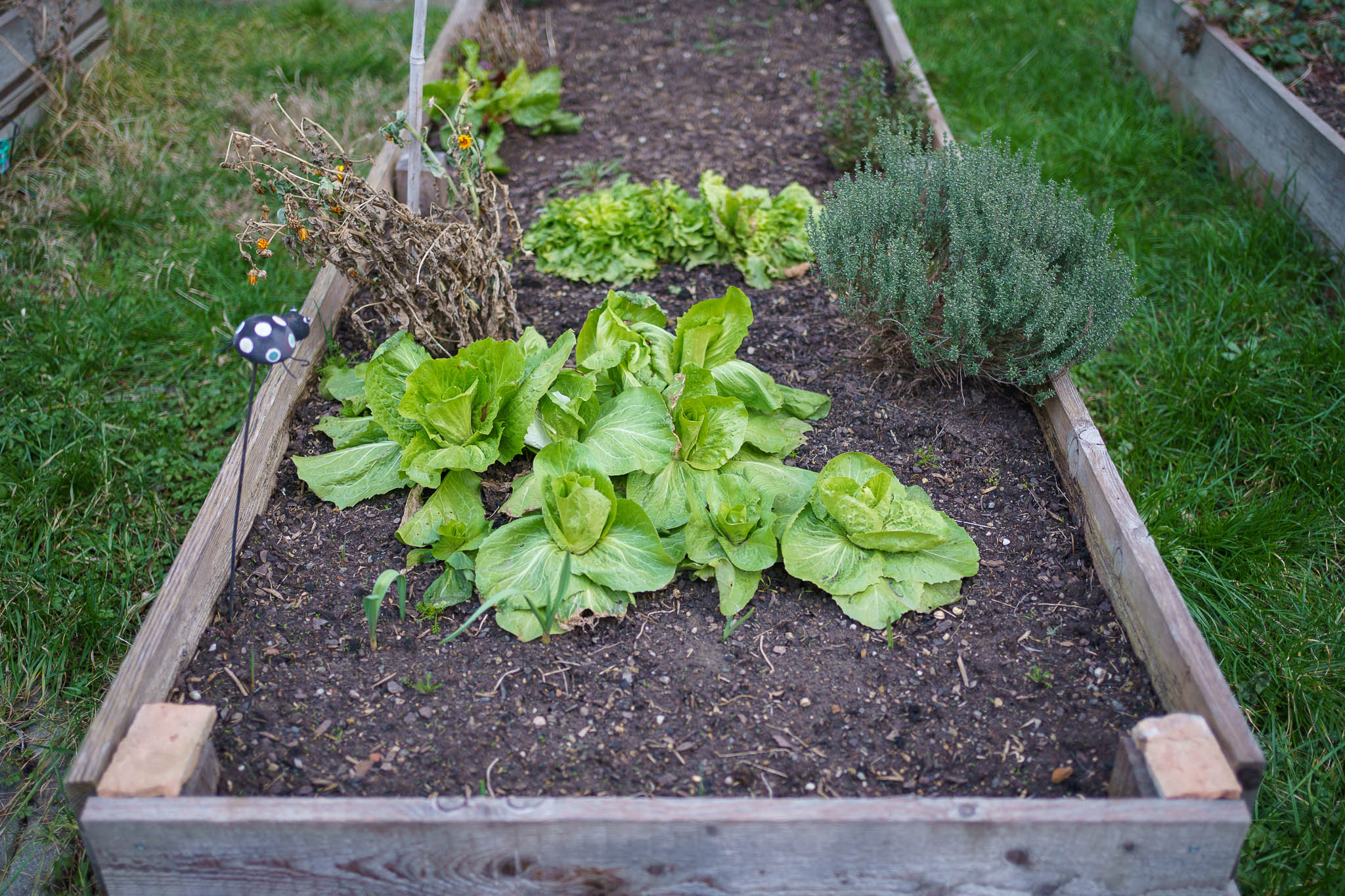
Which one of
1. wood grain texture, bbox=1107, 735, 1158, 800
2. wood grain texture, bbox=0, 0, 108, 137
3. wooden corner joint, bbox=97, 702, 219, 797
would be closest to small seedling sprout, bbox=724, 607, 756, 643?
wood grain texture, bbox=1107, 735, 1158, 800

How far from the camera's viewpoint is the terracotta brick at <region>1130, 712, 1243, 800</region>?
1.70m

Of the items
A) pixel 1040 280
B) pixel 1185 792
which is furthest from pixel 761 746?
pixel 1040 280

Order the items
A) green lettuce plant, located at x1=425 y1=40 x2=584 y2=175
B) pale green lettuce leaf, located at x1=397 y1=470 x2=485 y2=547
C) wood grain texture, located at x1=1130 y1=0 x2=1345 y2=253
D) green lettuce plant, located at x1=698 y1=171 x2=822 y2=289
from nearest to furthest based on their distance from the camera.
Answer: pale green lettuce leaf, located at x1=397 y1=470 x2=485 y2=547 < green lettuce plant, located at x1=698 y1=171 x2=822 y2=289 < wood grain texture, located at x1=1130 y1=0 x2=1345 y2=253 < green lettuce plant, located at x1=425 y1=40 x2=584 y2=175

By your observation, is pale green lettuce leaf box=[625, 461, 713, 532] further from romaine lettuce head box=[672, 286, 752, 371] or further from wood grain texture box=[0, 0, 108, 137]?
wood grain texture box=[0, 0, 108, 137]

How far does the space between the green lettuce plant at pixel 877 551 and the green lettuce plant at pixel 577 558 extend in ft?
1.19

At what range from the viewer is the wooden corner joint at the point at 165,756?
1.76 metres

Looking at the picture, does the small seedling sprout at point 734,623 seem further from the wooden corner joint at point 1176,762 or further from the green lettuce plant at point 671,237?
the green lettuce plant at point 671,237

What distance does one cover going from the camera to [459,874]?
1.75m

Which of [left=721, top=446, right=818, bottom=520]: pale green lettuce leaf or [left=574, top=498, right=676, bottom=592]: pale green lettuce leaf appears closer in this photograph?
[left=574, top=498, right=676, bottom=592]: pale green lettuce leaf

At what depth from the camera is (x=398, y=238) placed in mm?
2689

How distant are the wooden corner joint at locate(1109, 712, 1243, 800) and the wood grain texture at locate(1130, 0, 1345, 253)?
8.86 ft

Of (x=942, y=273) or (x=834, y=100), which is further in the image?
(x=834, y=100)

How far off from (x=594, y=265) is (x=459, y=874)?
2290 mm

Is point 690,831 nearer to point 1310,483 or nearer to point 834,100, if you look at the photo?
point 1310,483
